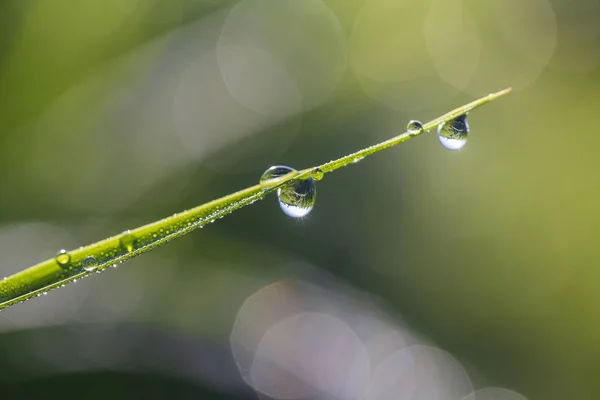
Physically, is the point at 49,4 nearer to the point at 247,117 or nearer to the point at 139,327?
the point at 247,117

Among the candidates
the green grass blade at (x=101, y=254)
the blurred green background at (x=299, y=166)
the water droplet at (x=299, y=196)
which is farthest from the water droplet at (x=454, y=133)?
the blurred green background at (x=299, y=166)

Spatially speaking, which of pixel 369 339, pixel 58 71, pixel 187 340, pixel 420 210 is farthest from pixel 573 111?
pixel 58 71

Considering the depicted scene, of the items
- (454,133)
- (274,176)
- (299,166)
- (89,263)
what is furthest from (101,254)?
(299,166)

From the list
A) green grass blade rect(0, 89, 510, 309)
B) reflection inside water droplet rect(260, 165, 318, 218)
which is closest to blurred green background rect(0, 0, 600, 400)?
reflection inside water droplet rect(260, 165, 318, 218)

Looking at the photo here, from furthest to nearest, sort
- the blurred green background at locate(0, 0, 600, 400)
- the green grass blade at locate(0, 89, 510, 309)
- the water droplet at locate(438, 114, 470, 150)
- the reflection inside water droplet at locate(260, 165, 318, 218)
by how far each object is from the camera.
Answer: the blurred green background at locate(0, 0, 600, 400), the water droplet at locate(438, 114, 470, 150), the reflection inside water droplet at locate(260, 165, 318, 218), the green grass blade at locate(0, 89, 510, 309)

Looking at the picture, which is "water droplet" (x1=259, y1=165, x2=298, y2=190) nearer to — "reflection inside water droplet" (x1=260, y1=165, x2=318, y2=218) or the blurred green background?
"reflection inside water droplet" (x1=260, y1=165, x2=318, y2=218)

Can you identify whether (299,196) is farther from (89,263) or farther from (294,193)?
(89,263)
